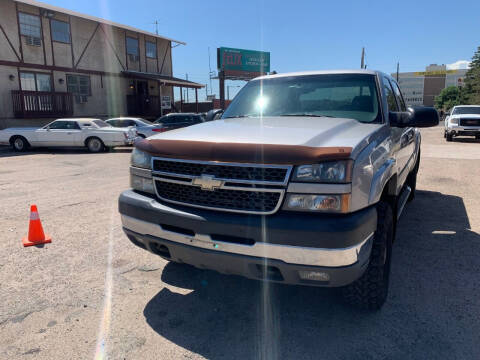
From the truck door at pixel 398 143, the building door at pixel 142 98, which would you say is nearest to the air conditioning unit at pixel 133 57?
the building door at pixel 142 98

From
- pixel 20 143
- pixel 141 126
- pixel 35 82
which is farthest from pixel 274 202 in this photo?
pixel 35 82

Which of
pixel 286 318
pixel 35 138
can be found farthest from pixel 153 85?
pixel 286 318

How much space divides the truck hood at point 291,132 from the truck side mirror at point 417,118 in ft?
1.18

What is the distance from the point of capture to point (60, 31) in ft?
68.6

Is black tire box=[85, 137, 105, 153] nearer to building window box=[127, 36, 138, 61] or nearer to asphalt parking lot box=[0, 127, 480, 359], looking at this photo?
asphalt parking lot box=[0, 127, 480, 359]

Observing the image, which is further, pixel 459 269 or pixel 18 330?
pixel 459 269

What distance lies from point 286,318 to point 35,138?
49.4 feet

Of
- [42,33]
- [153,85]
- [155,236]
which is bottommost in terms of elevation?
[155,236]

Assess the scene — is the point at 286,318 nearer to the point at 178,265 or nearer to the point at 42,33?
the point at 178,265

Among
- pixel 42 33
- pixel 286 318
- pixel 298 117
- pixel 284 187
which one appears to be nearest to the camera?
pixel 284 187

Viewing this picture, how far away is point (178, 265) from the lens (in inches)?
144

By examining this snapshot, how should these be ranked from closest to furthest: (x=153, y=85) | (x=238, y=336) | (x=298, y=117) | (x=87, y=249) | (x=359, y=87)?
(x=238, y=336) < (x=298, y=117) < (x=359, y=87) < (x=87, y=249) < (x=153, y=85)

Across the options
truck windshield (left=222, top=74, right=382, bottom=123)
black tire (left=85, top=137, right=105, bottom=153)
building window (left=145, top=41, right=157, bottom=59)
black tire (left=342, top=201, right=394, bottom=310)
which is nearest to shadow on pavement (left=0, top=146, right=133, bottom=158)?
black tire (left=85, top=137, right=105, bottom=153)

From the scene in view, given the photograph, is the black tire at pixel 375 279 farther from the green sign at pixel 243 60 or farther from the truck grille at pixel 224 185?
the green sign at pixel 243 60
